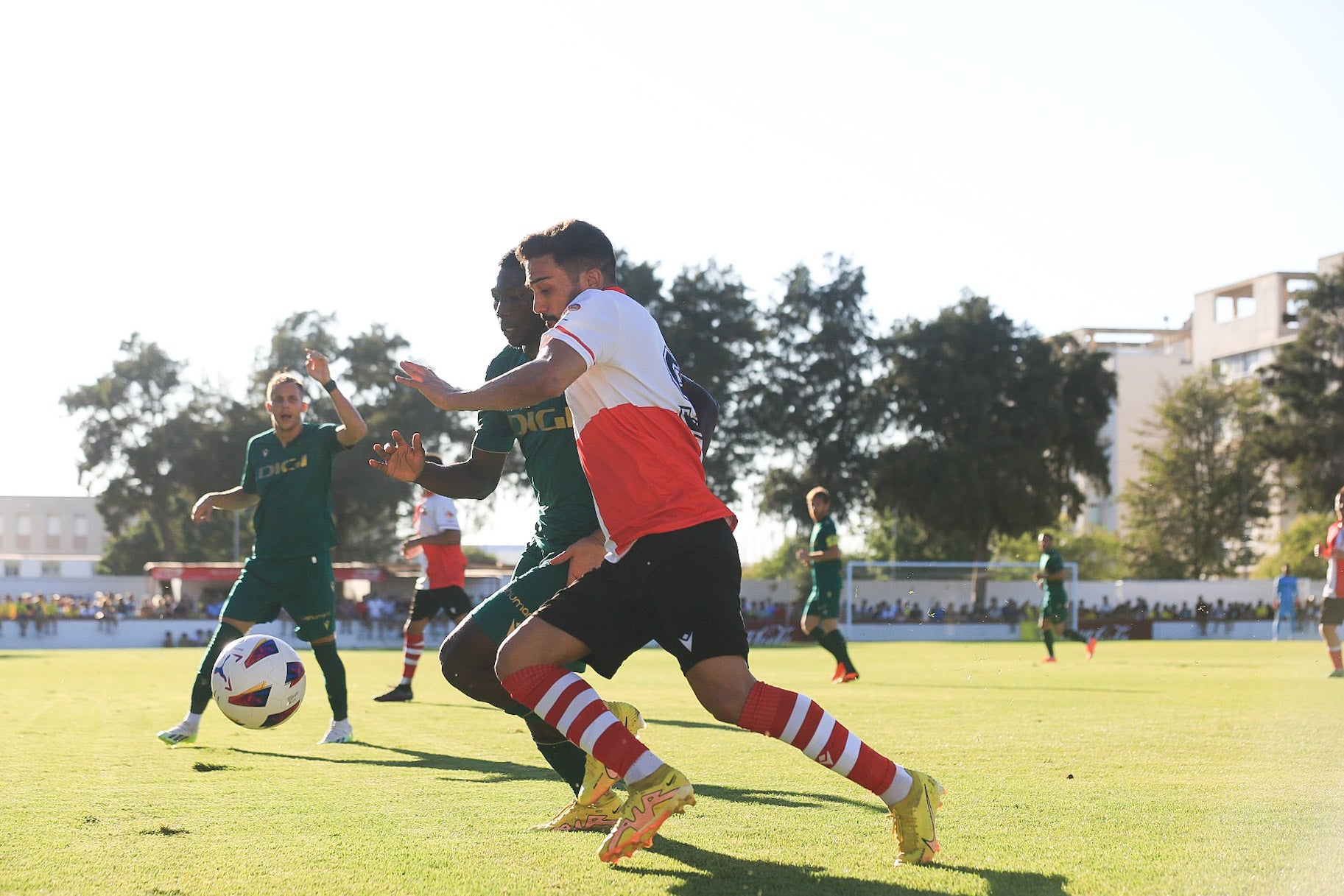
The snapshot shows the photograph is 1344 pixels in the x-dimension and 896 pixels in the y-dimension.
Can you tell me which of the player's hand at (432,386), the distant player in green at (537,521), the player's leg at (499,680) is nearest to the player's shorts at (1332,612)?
the distant player in green at (537,521)

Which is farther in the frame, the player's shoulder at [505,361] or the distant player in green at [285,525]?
the distant player in green at [285,525]

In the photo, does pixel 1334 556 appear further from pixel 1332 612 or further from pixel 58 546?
pixel 58 546

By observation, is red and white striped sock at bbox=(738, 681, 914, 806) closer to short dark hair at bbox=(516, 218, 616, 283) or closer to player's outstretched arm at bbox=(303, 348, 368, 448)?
short dark hair at bbox=(516, 218, 616, 283)

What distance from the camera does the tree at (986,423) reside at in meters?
55.1

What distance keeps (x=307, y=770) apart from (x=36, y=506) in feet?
198

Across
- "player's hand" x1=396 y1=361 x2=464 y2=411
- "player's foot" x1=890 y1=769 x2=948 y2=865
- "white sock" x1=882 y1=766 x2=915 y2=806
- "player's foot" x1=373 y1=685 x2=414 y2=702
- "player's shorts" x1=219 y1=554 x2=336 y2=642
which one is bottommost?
"player's foot" x1=373 y1=685 x2=414 y2=702

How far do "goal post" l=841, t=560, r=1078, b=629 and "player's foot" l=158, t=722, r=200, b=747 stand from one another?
104 ft

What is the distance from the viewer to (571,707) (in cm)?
438

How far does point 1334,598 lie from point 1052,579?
221 inches

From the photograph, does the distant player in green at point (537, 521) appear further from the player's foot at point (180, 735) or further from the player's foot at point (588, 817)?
the player's foot at point (180, 735)

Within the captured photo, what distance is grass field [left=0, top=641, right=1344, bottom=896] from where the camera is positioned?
4.16 m

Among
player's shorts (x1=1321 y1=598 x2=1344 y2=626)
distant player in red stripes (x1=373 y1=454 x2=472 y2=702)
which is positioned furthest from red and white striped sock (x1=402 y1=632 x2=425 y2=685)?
player's shorts (x1=1321 y1=598 x2=1344 y2=626)

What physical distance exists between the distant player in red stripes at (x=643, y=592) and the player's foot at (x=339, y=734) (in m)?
4.64

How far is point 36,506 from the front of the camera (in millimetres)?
60906
